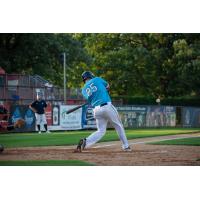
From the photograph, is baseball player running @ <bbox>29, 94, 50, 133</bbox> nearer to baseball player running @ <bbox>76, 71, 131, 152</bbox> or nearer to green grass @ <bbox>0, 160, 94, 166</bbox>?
baseball player running @ <bbox>76, 71, 131, 152</bbox>

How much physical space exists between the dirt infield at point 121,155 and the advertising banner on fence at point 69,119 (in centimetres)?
966

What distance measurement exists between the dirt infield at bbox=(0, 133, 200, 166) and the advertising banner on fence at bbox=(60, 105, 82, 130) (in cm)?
966

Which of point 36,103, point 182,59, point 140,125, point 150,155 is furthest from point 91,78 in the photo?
point 140,125

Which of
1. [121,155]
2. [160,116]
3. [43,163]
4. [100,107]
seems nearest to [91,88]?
[100,107]

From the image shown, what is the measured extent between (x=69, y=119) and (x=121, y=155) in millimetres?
12057

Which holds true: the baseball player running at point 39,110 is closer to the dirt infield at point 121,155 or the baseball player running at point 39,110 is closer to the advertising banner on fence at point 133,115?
the advertising banner on fence at point 133,115

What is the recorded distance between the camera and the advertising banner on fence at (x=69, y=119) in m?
23.0

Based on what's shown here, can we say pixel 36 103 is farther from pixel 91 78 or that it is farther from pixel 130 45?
pixel 91 78

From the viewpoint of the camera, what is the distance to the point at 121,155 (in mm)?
11234

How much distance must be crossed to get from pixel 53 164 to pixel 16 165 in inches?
24.0

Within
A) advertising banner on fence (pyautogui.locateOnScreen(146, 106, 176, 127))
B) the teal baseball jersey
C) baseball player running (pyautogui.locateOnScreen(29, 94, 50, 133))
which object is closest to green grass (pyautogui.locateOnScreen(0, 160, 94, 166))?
the teal baseball jersey

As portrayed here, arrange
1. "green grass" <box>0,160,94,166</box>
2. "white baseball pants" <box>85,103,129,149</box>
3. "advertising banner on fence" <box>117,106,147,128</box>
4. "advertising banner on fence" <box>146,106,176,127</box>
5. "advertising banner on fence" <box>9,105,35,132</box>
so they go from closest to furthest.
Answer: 1. "green grass" <box>0,160,94,166</box>
2. "white baseball pants" <box>85,103,129,149</box>
3. "advertising banner on fence" <box>9,105,35,132</box>
4. "advertising banner on fence" <box>146,106,176,127</box>
5. "advertising banner on fence" <box>117,106,147,128</box>

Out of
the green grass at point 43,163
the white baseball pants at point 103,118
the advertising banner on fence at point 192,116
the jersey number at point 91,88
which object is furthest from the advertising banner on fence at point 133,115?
the green grass at point 43,163

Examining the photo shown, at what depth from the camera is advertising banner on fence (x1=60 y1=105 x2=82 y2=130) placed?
23.0m
